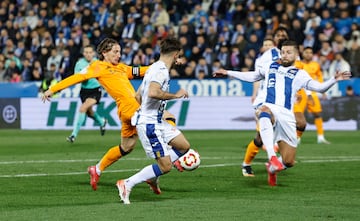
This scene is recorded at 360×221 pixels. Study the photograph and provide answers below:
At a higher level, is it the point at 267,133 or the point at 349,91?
the point at 267,133

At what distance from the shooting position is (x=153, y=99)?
11.0 m

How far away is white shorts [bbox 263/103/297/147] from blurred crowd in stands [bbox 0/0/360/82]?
46.1 feet

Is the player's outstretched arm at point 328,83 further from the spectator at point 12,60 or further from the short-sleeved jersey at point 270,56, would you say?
the spectator at point 12,60

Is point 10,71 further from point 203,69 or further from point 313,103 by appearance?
point 313,103

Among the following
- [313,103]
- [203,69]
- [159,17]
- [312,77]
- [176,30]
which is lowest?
[203,69]

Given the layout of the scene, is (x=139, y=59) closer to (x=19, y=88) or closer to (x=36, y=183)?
Result: (x=19, y=88)

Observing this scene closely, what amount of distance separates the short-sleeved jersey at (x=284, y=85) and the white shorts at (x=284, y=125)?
9 centimetres

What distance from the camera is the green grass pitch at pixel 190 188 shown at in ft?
32.3

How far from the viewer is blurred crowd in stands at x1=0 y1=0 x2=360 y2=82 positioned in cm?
2797

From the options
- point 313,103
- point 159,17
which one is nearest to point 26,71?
point 159,17

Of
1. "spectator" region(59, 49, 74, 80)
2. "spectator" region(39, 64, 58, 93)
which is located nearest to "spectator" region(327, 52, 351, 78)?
"spectator" region(39, 64, 58, 93)

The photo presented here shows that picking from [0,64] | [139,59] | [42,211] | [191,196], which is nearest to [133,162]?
[191,196]

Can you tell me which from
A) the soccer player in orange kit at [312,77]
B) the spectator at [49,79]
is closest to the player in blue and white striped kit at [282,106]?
the soccer player in orange kit at [312,77]

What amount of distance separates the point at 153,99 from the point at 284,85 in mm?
2555
